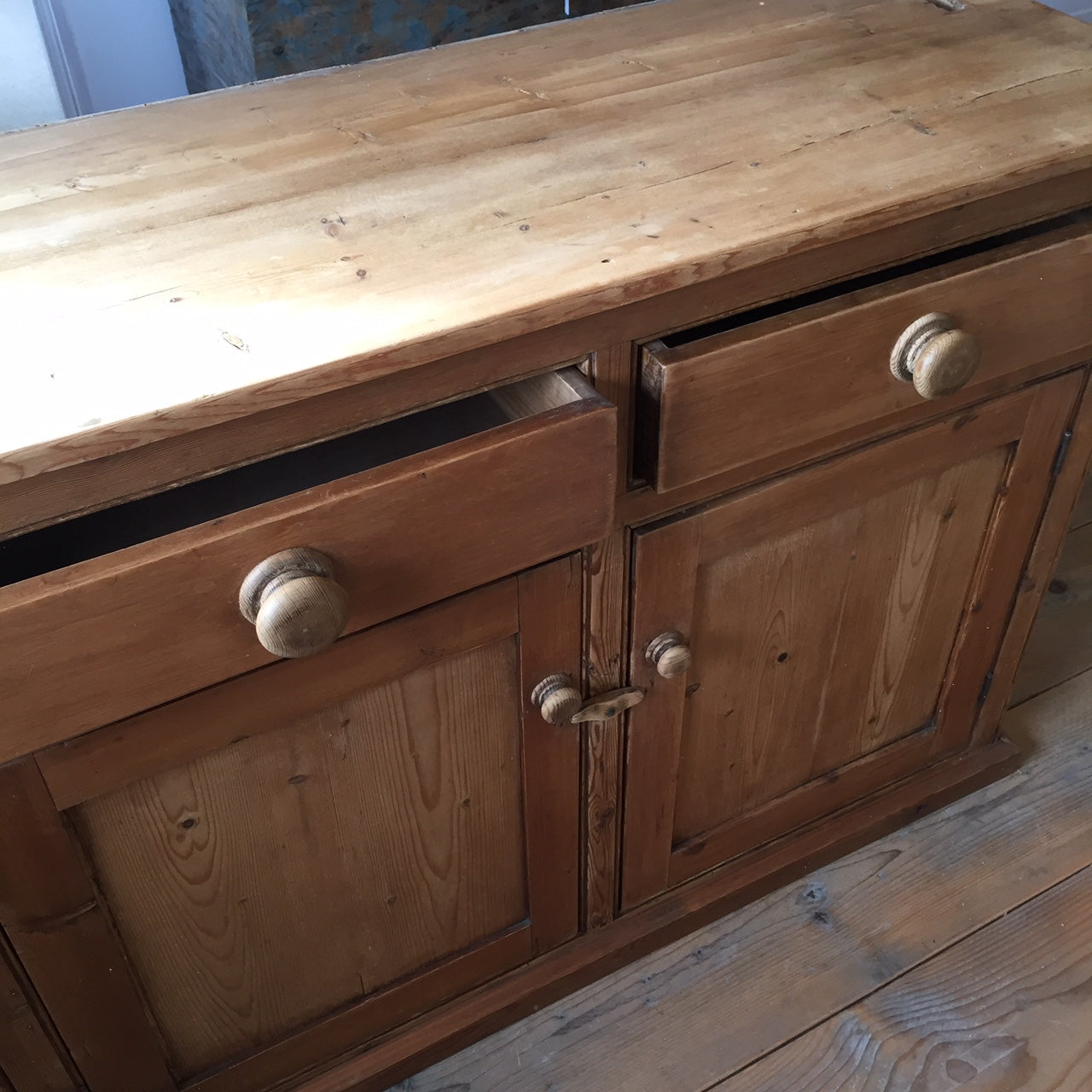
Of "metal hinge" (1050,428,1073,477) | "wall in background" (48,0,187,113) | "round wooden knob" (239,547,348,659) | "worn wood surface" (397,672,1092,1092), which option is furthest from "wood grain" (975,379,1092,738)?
"wall in background" (48,0,187,113)

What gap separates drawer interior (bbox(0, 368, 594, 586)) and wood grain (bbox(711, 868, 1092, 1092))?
0.66 m

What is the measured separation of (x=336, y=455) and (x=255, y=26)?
1.61 ft

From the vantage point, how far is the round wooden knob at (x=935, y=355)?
70 centimetres

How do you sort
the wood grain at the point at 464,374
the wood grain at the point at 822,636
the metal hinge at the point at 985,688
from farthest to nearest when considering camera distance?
the metal hinge at the point at 985,688 < the wood grain at the point at 822,636 < the wood grain at the point at 464,374

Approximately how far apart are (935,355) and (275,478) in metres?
0.43

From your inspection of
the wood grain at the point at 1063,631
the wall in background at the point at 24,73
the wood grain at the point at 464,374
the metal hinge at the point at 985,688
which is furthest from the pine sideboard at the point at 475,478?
the wood grain at the point at 1063,631

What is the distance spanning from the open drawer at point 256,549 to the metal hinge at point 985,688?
62 centimetres

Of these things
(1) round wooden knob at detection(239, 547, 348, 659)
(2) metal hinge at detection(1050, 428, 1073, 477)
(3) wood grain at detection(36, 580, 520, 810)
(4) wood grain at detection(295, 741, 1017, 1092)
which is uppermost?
(1) round wooden knob at detection(239, 547, 348, 659)

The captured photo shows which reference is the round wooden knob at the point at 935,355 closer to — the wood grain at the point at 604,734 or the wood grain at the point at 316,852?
the wood grain at the point at 604,734

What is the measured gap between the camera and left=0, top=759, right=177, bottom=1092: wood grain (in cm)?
62

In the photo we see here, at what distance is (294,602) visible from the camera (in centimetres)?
55

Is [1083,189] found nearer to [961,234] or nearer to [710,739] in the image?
[961,234]

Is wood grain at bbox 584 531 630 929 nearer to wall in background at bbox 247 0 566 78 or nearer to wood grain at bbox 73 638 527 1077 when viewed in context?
wood grain at bbox 73 638 527 1077

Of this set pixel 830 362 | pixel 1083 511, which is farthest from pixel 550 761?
pixel 1083 511
